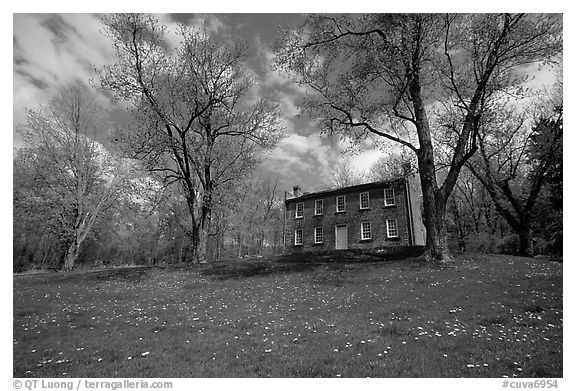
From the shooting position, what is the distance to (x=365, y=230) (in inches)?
1207

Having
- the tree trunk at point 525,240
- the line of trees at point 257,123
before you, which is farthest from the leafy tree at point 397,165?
the tree trunk at point 525,240

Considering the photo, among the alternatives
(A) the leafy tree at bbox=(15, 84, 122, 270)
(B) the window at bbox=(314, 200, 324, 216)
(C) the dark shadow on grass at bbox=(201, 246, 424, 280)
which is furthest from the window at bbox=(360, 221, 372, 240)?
(A) the leafy tree at bbox=(15, 84, 122, 270)

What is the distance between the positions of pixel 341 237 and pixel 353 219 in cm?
223

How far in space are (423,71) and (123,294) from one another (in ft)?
50.9

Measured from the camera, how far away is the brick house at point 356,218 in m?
→ 28.9

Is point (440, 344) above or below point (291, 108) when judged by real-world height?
below

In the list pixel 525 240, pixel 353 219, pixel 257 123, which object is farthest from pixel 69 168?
pixel 525 240

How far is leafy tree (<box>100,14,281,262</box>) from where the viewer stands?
17.7 m

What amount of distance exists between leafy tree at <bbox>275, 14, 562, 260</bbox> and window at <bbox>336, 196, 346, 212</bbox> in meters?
16.1

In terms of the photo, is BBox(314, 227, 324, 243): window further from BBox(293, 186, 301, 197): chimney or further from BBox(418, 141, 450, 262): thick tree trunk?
BBox(418, 141, 450, 262): thick tree trunk

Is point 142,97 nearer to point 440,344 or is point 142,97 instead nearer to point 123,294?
point 123,294

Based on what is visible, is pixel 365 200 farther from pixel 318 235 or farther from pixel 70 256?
pixel 70 256
